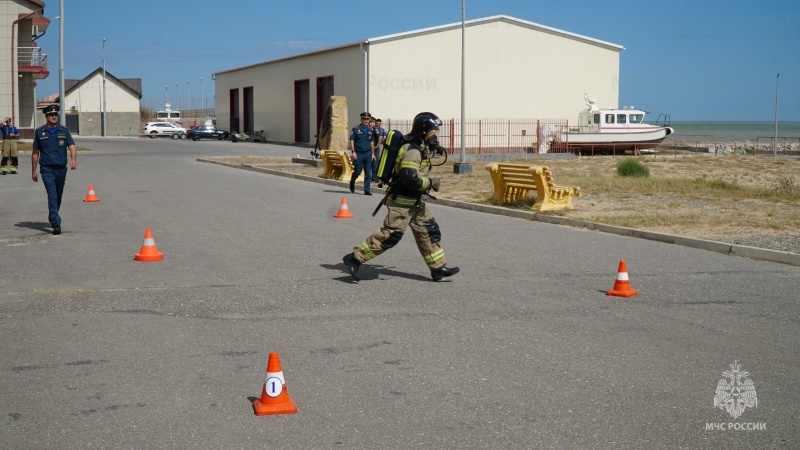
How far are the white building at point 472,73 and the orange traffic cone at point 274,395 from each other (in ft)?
139

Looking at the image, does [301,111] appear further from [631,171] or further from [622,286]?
[622,286]

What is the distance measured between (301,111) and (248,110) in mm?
11996

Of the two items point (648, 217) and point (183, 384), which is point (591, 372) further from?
point (648, 217)

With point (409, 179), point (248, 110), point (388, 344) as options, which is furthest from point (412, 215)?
point (248, 110)

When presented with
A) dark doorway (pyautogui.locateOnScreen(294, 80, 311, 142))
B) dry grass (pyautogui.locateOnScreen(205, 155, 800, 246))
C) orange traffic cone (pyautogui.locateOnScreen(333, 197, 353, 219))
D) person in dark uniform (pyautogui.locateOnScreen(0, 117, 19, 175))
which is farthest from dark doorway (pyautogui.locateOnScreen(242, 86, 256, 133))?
orange traffic cone (pyautogui.locateOnScreen(333, 197, 353, 219))

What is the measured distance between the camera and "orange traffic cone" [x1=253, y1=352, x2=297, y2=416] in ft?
17.2

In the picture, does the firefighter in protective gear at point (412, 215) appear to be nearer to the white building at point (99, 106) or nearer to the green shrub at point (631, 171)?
the green shrub at point (631, 171)

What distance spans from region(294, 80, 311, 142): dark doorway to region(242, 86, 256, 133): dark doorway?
34.3ft

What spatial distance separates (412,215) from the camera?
9570mm

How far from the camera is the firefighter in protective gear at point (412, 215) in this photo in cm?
945

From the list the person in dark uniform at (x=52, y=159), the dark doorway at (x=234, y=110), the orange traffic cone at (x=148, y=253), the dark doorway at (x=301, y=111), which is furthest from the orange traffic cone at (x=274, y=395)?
the dark doorway at (x=234, y=110)

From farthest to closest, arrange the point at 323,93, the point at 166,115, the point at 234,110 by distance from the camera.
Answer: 1. the point at 166,115
2. the point at 234,110
3. the point at 323,93

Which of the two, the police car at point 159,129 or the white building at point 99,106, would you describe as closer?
the police car at point 159,129

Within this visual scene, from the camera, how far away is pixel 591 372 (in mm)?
6266
